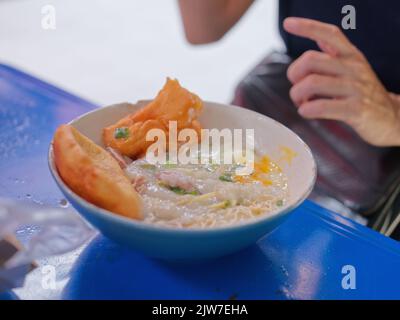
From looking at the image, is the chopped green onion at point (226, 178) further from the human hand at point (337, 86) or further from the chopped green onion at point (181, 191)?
the human hand at point (337, 86)

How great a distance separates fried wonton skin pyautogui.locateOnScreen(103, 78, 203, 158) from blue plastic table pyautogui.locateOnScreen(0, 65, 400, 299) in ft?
0.49

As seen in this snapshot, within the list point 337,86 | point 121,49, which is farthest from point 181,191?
point 121,49

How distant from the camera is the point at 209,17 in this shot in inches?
58.9

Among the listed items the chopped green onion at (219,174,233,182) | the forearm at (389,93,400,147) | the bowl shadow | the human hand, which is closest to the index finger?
the human hand

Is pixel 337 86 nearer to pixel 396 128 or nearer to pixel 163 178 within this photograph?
pixel 396 128

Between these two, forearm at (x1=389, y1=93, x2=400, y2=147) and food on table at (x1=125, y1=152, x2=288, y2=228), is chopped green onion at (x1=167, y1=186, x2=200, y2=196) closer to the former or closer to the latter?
food on table at (x1=125, y1=152, x2=288, y2=228)

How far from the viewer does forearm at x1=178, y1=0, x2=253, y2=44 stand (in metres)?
1.47

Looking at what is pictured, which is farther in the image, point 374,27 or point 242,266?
point 374,27

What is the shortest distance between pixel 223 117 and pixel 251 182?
0.20 metres

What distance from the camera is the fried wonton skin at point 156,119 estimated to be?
917 mm

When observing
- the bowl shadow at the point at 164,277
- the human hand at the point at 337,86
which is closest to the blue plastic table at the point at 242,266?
the bowl shadow at the point at 164,277

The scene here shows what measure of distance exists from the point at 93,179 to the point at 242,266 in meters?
0.28

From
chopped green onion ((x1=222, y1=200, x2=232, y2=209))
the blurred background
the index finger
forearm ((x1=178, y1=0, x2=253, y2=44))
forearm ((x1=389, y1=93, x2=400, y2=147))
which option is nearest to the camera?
chopped green onion ((x1=222, y1=200, x2=232, y2=209))

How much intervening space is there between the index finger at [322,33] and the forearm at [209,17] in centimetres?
39
